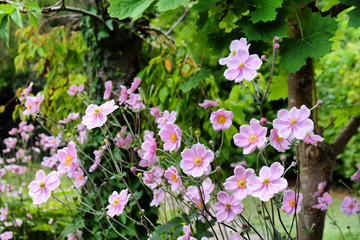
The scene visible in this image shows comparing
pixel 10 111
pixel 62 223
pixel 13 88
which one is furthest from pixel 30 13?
pixel 13 88

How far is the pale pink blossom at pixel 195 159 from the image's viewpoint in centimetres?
97

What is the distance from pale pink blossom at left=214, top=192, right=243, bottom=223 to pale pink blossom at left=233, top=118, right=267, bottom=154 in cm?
16

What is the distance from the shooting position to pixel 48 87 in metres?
2.80

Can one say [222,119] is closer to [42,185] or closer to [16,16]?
[42,185]

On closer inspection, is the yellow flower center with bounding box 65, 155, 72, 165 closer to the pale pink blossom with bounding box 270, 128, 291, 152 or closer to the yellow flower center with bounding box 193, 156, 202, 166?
the yellow flower center with bounding box 193, 156, 202, 166

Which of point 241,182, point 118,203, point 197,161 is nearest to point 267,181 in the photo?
point 241,182

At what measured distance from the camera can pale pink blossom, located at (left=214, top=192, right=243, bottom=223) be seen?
1004 mm

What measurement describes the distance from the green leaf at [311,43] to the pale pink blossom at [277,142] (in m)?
0.34

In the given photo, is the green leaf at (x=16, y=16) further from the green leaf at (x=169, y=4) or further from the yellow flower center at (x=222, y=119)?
the yellow flower center at (x=222, y=119)

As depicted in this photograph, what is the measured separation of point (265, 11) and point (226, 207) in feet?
1.92

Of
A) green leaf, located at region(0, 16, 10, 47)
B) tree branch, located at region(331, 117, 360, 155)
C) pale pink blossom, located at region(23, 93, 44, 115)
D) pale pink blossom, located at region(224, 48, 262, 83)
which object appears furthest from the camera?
tree branch, located at region(331, 117, 360, 155)

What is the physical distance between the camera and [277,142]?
0.95 meters

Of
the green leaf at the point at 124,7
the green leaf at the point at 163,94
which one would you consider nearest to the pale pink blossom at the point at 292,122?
the green leaf at the point at 124,7

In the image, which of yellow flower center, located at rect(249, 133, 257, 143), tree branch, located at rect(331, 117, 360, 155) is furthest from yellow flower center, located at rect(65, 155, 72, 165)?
tree branch, located at rect(331, 117, 360, 155)
